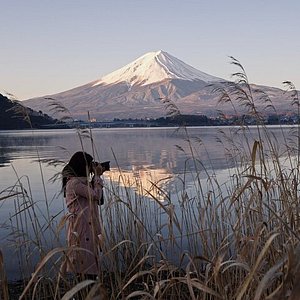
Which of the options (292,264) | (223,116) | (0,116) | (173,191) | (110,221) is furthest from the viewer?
(0,116)

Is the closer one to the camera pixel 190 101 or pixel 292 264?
pixel 292 264

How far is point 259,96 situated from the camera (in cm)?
519

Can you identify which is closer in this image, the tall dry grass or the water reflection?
the tall dry grass

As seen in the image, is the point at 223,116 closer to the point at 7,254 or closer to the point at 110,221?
the point at 110,221

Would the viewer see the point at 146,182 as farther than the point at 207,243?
Yes

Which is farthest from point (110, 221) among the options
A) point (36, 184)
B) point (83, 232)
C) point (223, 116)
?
point (36, 184)

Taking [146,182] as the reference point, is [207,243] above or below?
above

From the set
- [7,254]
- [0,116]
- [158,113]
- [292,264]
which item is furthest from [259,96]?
[158,113]

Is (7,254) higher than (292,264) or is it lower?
lower

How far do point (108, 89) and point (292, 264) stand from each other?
182m

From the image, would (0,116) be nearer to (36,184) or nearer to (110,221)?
(36,184)

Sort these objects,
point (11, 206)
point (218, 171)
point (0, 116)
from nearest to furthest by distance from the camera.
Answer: point (11, 206), point (218, 171), point (0, 116)

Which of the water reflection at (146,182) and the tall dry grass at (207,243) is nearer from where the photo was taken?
the tall dry grass at (207,243)

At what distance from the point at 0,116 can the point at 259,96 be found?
7169cm
